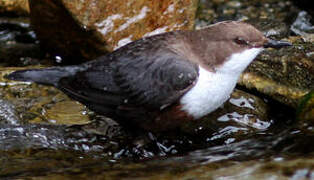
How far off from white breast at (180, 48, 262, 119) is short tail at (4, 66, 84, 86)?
90cm

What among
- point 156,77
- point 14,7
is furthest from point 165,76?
point 14,7

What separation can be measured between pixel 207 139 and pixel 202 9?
317 centimetres

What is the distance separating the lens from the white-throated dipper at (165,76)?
3869mm

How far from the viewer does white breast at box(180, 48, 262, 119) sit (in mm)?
3848

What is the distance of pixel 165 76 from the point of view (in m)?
3.88

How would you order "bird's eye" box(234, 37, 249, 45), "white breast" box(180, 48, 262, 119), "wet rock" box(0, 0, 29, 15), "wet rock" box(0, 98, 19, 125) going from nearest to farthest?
1. "white breast" box(180, 48, 262, 119)
2. "bird's eye" box(234, 37, 249, 45)
3. "wet rock" box(0, 98, 19, 125)
4. "wet rock" box(0, 0, 29, 15)

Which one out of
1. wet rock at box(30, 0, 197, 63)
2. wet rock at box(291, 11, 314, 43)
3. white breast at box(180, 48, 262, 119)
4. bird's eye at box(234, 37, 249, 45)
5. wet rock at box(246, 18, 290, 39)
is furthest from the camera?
wet rock at box(291, 11, 314, 43)

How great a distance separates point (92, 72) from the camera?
4.06 metres

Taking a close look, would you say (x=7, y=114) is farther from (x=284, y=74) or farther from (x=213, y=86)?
(x=284, y=74)

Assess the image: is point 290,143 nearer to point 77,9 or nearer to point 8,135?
point 8,135

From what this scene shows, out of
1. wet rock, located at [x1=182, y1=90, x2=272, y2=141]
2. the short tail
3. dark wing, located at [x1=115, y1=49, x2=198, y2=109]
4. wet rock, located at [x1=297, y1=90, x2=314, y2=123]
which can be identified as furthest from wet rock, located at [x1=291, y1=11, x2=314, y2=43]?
the short tail

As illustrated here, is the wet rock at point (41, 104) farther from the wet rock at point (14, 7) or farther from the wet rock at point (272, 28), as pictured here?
the wet rock at point (272, 28)

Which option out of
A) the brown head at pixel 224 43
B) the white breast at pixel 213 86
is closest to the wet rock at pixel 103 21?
the brown head at pixel 224 43

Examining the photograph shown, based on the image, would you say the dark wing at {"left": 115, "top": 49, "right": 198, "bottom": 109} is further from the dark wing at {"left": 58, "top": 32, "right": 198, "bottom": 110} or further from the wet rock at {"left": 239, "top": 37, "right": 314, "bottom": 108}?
the wet rock at {"left": 239, "top": 37, "right": 314, "bottom": 108}
